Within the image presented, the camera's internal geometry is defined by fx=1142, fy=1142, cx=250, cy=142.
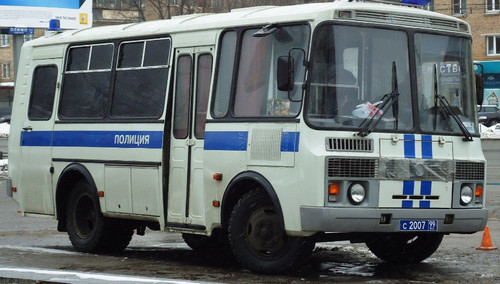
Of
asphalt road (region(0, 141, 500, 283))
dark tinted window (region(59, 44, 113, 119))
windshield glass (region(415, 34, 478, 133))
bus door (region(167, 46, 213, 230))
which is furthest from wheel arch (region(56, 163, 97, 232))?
windshield glass (region(415, 34, 478, 133))

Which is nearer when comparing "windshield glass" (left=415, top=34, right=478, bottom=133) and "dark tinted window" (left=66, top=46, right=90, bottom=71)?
"windshield glass" (left=415, top=34, right=478, bottom=133)

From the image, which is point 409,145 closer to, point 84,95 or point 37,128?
point 84,95

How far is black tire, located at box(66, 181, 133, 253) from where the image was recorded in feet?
45.2

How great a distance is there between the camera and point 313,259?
1277 cm

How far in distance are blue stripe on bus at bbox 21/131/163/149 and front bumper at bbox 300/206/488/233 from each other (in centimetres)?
270

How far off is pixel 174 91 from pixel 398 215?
10.3 feet

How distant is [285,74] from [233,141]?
1183 millimetres

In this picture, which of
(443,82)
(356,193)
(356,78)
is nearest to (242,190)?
(356,193)

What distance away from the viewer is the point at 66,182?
46.9 feet

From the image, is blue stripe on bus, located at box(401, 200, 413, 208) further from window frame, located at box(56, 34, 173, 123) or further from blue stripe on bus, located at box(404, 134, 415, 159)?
window frame, located at box(56, 34, 173, 123)

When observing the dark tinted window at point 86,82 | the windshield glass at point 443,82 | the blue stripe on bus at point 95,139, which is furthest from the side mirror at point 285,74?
the dark tinted window at point 86,82

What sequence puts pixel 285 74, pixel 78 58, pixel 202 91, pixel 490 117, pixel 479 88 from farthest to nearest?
pixel 490 117
pixel 78 58
pixel 202 91
pixel 479 88
pixel 285 74

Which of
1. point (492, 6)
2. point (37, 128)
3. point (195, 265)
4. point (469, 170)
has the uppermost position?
point (492, 6)

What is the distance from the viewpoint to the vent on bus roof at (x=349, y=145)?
34.5 feet
